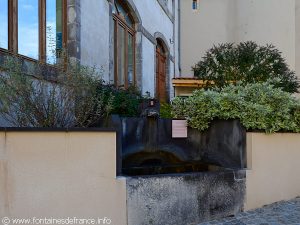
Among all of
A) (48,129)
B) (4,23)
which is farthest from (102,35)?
(48,129)

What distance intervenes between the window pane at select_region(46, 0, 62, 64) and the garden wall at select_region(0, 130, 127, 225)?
2.56m

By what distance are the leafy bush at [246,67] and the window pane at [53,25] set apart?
358 cm

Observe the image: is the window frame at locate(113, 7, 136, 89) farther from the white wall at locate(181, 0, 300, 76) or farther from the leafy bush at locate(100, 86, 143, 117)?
the white wall at locate(181, 0, 300, 76)

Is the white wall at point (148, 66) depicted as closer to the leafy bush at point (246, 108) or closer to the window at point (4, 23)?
the leafy bush at point (246, 108)

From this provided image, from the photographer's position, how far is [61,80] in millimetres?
4363

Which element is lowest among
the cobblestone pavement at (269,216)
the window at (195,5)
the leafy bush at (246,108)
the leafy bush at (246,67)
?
the cobblestone pavement at (269,216)

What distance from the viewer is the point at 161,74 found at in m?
14.2

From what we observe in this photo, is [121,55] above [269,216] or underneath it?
above

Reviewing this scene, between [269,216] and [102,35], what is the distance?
5.17 m

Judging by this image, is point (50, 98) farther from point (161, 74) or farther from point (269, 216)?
point (161, 74)

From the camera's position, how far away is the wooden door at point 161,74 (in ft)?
44.5

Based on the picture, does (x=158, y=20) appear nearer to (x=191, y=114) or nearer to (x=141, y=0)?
(x=141, y=0)

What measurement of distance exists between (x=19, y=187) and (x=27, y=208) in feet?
0.79

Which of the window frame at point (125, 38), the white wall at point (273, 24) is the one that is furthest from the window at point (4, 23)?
the white wall at point (273, 24)
